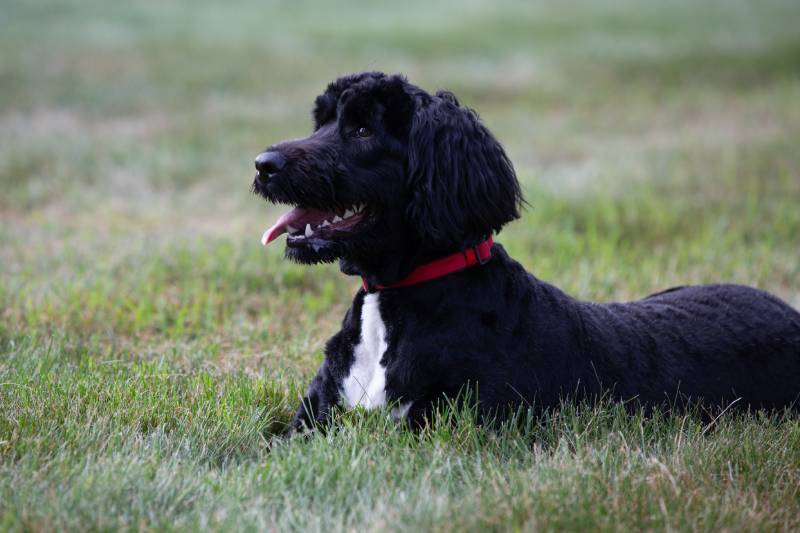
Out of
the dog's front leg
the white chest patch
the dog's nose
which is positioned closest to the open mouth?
the dog's nose

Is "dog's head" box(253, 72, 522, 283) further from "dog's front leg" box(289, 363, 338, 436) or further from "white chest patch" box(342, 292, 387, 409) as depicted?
"dog's front leg" box(289, 363, 338, 436)

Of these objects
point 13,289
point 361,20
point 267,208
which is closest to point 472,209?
point 13,289

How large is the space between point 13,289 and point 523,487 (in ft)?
15.2

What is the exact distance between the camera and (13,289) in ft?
21.4

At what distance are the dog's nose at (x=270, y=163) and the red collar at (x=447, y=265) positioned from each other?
74cm

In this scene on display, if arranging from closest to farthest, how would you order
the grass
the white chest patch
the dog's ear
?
1. the grass
2. the dog's ear
3. the white chest patch

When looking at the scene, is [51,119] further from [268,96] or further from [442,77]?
[442,77]

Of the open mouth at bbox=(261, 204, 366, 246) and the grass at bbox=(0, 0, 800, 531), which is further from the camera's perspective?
the open mouth at bbox=(261, 204, 366, 246)

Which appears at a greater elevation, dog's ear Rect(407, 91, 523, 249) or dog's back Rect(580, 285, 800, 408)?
dog's ear Rect(407, 91, 523, 249)

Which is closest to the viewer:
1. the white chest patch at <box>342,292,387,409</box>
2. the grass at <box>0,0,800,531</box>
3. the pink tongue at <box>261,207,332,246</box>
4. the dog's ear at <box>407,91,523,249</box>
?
the grass at <box>0,0,800,531</box>

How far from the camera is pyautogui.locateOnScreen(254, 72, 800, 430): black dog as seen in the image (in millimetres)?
3949

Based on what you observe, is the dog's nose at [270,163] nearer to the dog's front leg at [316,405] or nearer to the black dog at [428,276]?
the black dog at [428,276]

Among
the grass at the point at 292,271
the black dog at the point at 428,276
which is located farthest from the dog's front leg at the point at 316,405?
the grass at the point at 292,271

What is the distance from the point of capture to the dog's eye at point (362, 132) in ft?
13.8
